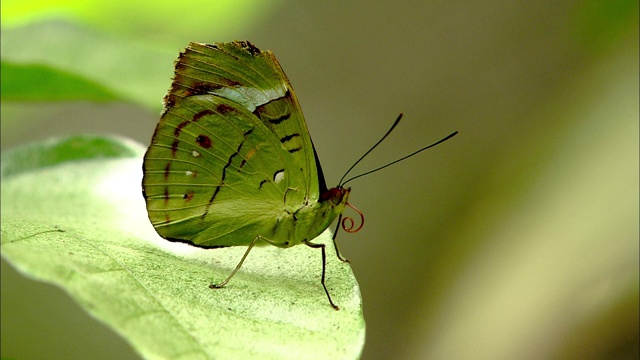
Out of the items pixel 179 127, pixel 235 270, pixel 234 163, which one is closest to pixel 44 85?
pixel 179 127

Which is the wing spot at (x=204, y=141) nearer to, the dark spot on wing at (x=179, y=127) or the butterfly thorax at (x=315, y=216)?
the dark spot on wing at (x=179, y=127)

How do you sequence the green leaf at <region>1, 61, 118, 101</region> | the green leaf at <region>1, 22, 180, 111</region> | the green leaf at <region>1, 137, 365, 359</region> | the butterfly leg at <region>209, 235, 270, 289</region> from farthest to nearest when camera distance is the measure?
the green leaf at <region>1, 22, 180, 111</region>
the green leaf at <region>1, 61, 118, 101</region>
the butterfly leg at <region>209, 235, 270, 289</region>
the green leaf at <region>1, 137, 365, 359</region>

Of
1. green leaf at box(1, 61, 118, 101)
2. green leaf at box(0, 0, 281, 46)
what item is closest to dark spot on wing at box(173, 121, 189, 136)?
green leaf at box(1, 61, 118, 101)

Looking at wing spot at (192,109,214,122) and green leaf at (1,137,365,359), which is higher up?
wing spot at (192,109,214,122)

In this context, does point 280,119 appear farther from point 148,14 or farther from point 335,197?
point 148,14

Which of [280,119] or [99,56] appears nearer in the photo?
[280,119]

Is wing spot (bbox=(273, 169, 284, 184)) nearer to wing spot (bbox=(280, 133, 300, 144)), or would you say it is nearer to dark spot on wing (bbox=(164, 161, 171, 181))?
wing spot (bbox=(280, 133, 300, 144))

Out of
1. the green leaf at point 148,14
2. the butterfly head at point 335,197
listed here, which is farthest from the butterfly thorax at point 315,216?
the green leaf at point 148,14
